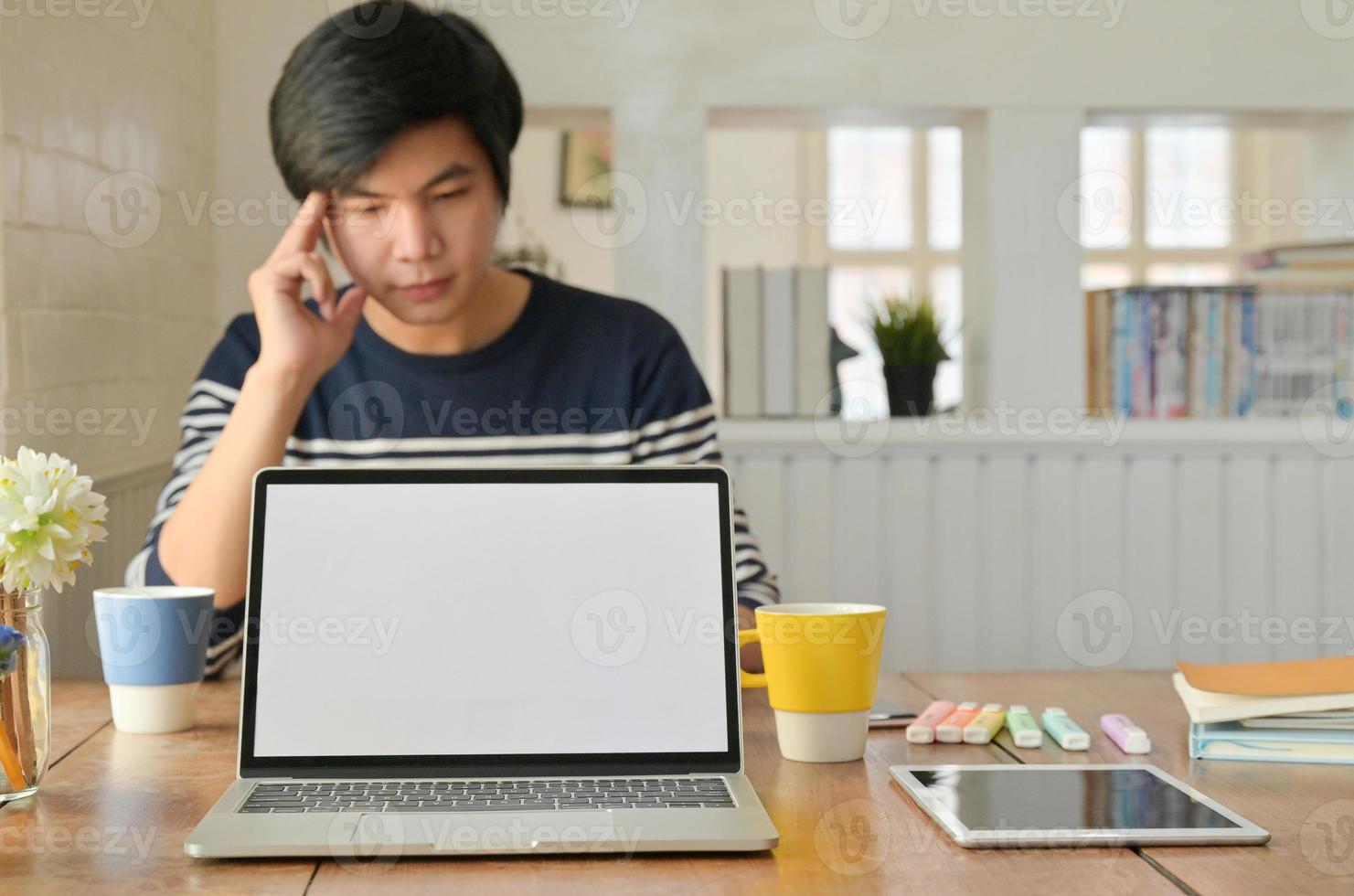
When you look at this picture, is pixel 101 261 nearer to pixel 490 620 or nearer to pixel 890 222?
pixel 490 620

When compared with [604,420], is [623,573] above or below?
below

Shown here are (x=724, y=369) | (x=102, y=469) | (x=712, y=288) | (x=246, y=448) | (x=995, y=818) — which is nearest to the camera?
(x=995, y=818)

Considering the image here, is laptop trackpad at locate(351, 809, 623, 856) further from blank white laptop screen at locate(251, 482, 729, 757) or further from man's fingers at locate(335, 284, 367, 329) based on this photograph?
man's fingers at locate(335, 284, 367, 329)

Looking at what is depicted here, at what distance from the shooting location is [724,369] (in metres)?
2.42

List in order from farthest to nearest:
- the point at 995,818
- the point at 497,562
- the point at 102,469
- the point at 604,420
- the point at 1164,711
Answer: the point at 102,469, the point at 604,420, the point at 1164,711, the point at 497,562, the point at 995,818

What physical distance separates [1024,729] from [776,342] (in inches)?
59.3

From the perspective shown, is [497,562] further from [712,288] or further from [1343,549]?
[712,288]

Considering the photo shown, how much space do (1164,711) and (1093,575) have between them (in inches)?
56.3

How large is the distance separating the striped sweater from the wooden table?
58cm

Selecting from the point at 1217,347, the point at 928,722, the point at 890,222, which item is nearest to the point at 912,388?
the point at 1217,347

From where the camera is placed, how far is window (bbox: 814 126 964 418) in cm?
543

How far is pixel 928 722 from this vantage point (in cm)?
99

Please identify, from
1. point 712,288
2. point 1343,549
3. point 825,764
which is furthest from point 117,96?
point 712,288

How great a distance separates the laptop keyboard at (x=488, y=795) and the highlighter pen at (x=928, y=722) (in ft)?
0.72
